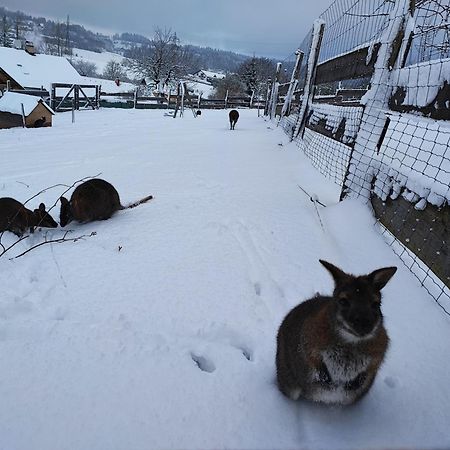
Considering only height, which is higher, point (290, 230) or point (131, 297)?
point (290, 230)

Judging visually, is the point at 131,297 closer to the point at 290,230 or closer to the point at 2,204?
the point at 290,230

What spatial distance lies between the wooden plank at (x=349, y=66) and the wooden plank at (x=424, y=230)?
6.57 feet

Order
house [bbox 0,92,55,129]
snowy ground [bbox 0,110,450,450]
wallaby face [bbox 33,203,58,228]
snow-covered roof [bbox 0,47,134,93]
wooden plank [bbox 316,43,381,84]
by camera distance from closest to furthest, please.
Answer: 1. snowy ground [bbox 0,110,450,450]
2. wallaby face [bbox 33,203,58,228]
3. wooden plank [bbox 316,43,381,84]
4. house [bbox 0,92,55,129]
5. snow-covered roof [bbox 0,47,134,93]

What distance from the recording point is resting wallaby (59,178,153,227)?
464 cm

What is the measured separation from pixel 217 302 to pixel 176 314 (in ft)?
1.12

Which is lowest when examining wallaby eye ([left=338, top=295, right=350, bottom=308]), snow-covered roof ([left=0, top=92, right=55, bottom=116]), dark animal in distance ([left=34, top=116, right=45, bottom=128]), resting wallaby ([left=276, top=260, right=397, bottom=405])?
dark animal in distance ([left=34, top=116, right=45, bottom=128])

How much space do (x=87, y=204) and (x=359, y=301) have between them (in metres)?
3.73

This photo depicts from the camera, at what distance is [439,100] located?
120 inches

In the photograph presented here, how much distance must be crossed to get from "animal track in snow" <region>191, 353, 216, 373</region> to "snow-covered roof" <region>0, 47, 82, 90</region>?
130ft


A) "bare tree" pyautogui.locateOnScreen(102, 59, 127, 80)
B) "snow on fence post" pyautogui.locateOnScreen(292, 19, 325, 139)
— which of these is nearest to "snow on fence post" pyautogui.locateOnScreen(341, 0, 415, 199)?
"snow on fence post" pyautogui.locateOnScreen(292, 19, 325, 139)

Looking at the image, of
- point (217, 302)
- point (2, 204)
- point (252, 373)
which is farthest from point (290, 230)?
point (2, 204)

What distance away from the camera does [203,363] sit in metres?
2.41

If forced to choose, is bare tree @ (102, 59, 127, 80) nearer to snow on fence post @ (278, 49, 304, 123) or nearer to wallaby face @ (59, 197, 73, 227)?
snow on fence post @ (278, 49, 304, 123)

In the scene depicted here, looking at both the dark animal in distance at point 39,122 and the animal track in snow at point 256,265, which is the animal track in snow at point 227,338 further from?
the dark animal in distance at point 39,122
